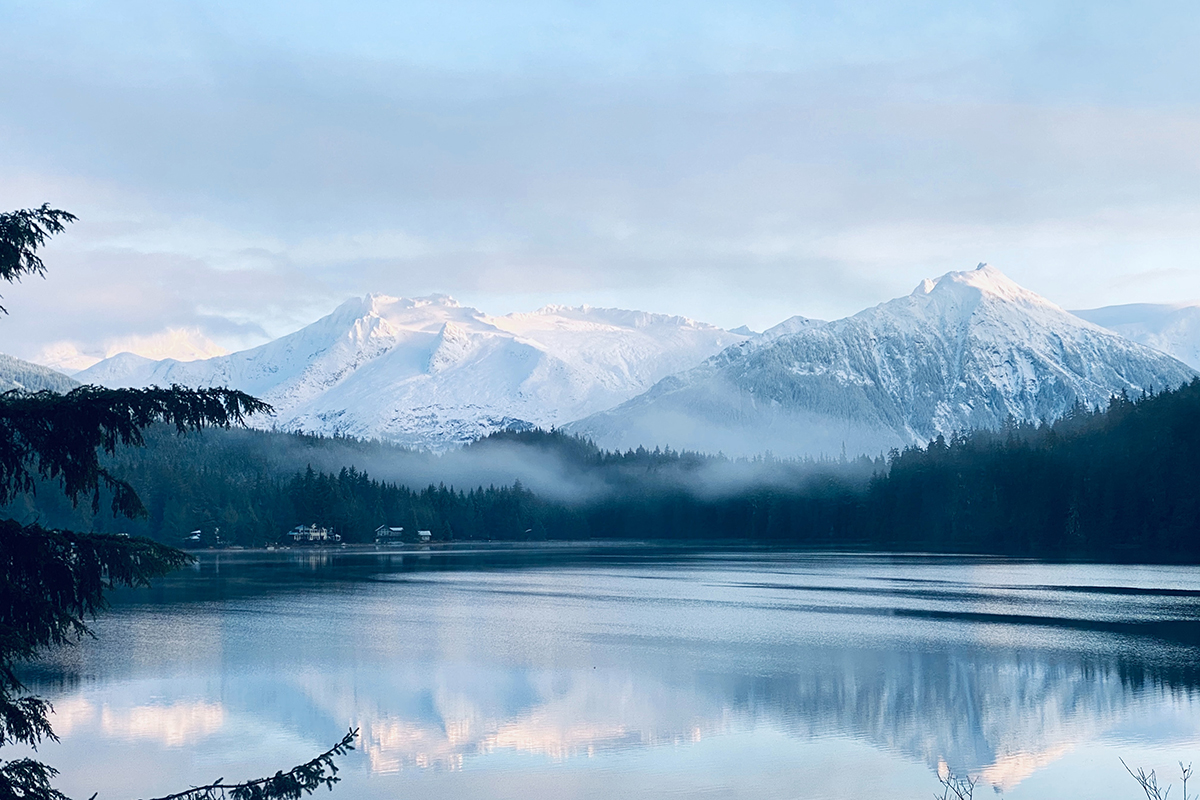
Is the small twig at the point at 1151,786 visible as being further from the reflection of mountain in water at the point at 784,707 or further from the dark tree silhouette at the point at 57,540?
the dark tree silhouette at the point at 57,540

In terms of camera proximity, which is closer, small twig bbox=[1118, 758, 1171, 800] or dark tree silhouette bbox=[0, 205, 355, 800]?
dark tree silhouette bbox=[0, 205, 355, 800]

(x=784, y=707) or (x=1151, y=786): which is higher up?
(x=1151, y=786)

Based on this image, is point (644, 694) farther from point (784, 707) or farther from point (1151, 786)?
point (1151, 786)

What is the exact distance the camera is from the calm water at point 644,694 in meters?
30.8

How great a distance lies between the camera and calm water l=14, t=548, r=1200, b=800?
30.8 m

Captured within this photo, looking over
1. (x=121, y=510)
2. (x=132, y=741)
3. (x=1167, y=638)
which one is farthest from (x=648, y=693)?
(x=121, y=510)

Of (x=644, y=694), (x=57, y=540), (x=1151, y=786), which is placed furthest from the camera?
(x=644, y=694)

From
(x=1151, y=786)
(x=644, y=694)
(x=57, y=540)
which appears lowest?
(x=644, y=694)

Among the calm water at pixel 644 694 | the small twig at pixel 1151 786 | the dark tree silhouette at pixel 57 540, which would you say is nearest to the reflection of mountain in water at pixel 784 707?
the calm water at pixel 644 694

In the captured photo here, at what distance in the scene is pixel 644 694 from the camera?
139ft

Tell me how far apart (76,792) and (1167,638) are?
4708cm

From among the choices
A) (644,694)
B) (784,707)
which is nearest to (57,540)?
(784,707)

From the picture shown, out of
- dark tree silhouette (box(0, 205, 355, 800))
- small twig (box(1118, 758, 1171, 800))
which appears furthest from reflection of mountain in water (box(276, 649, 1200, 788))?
dark tree silhouette (box(0, 205, 355, 800))

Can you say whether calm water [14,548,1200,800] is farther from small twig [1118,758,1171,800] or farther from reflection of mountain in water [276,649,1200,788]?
small twig [1118,758,1171,800]
